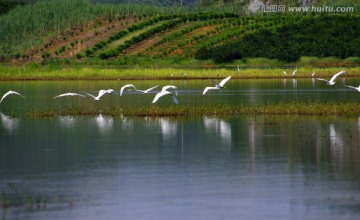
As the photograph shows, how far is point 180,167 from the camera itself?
19531mm

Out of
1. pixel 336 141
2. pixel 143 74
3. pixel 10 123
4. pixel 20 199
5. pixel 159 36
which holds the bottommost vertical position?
pixel 20 199

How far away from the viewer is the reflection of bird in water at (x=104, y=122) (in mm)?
27031

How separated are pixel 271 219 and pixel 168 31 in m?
72.5

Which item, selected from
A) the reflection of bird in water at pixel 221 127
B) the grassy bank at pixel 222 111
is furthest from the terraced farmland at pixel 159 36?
the reflection of bird in water at pixel 221 127

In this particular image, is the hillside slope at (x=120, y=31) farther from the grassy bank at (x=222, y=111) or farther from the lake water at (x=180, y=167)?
the lake water at (x=180, y=167)

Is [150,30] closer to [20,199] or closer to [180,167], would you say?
[180,167]

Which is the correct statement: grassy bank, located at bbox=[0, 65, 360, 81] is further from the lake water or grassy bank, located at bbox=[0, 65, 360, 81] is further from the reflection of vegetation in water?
the reflection of vegetation in water

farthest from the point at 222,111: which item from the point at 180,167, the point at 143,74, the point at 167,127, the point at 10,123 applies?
the point at 143,74

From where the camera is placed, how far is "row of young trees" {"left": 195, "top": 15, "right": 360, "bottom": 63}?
70.5 m

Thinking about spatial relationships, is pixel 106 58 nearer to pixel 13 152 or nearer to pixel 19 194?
pixel 13 152

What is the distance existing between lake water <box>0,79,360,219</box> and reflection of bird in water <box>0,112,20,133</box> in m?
0.04

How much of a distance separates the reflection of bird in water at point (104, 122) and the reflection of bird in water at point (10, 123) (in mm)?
2459

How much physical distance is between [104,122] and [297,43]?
45.9 m

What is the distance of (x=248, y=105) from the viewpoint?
→ 34.2 m
